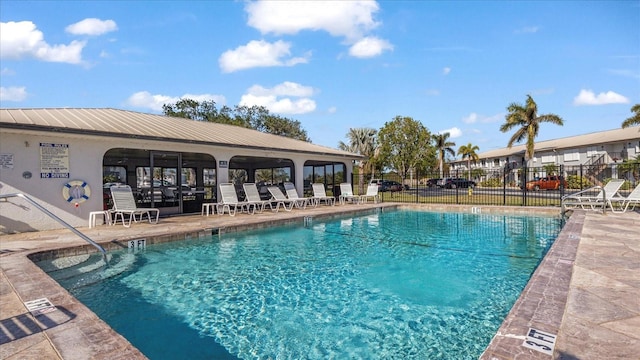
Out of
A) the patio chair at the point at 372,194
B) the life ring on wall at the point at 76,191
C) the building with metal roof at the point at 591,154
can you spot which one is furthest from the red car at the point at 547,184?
the life ring on wall at the point at 76,191

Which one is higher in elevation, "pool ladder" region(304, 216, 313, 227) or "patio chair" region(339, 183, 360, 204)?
"patio chair" region(339, 183, 360, 204)

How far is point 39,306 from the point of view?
334 centimetres

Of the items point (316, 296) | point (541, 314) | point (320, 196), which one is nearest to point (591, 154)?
point (320, 196)

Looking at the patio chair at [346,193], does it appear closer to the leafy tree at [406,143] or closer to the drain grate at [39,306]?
the leafy tree at [406,143]

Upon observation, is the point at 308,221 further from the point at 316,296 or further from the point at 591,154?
the point at 591,154

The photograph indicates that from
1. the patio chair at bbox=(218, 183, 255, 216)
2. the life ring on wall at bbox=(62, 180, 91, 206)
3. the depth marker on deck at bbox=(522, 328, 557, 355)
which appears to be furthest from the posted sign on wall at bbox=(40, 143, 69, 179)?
the depth marker on deck at bbox=(522, 328, 557, 355)

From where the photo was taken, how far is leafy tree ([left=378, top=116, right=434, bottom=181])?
29531 millimetres

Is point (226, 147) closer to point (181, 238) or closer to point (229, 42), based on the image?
point (181, 238)

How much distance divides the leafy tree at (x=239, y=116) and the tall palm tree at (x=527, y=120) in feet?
74.7

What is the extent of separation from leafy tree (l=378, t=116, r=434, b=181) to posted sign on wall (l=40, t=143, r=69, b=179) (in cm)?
2482

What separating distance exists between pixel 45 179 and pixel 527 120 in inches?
1421

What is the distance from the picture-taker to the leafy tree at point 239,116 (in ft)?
124

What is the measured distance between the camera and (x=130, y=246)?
719 cm

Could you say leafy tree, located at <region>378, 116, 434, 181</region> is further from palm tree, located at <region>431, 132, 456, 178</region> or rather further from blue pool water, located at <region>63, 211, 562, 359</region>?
palm tree, located at <region>431, 132, 456, 178</region>
